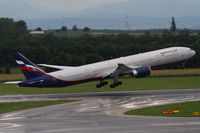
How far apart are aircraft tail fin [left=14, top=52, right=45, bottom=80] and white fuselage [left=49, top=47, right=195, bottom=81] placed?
325 centimetres

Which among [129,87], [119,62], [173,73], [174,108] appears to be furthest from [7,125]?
[173,73]

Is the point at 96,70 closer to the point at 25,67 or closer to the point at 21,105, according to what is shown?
the point at 25,67

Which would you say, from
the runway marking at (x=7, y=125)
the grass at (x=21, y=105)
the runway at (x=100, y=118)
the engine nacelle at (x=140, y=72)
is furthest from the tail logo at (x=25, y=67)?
the runway marking at (x=7, y=125)

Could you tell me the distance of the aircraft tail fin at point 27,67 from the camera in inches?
2481

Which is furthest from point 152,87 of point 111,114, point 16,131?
point 16,131

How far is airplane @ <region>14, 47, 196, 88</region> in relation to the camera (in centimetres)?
6506

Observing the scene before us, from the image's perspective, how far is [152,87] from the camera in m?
76.0

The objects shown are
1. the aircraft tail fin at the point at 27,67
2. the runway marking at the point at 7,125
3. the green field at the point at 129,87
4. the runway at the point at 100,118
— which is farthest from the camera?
the green field at the point at 129,87

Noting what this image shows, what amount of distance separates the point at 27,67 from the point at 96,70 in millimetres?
11528

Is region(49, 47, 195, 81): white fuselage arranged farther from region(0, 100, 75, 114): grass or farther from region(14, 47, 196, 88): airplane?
region(0, 100, 75, 114): grass

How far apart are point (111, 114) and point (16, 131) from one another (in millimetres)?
12539

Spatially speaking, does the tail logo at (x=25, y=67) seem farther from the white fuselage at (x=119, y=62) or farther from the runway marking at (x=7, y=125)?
the runway marking at (x=7, y=125)

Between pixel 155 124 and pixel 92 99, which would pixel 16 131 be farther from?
pixel 92 99

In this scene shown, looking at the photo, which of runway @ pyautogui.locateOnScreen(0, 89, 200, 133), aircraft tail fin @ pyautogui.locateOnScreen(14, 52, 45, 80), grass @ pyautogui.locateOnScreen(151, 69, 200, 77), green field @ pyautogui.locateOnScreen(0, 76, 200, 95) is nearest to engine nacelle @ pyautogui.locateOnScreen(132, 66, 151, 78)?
runway @ pyautogui.locateOnScreen(0, 89, 200, 133)
